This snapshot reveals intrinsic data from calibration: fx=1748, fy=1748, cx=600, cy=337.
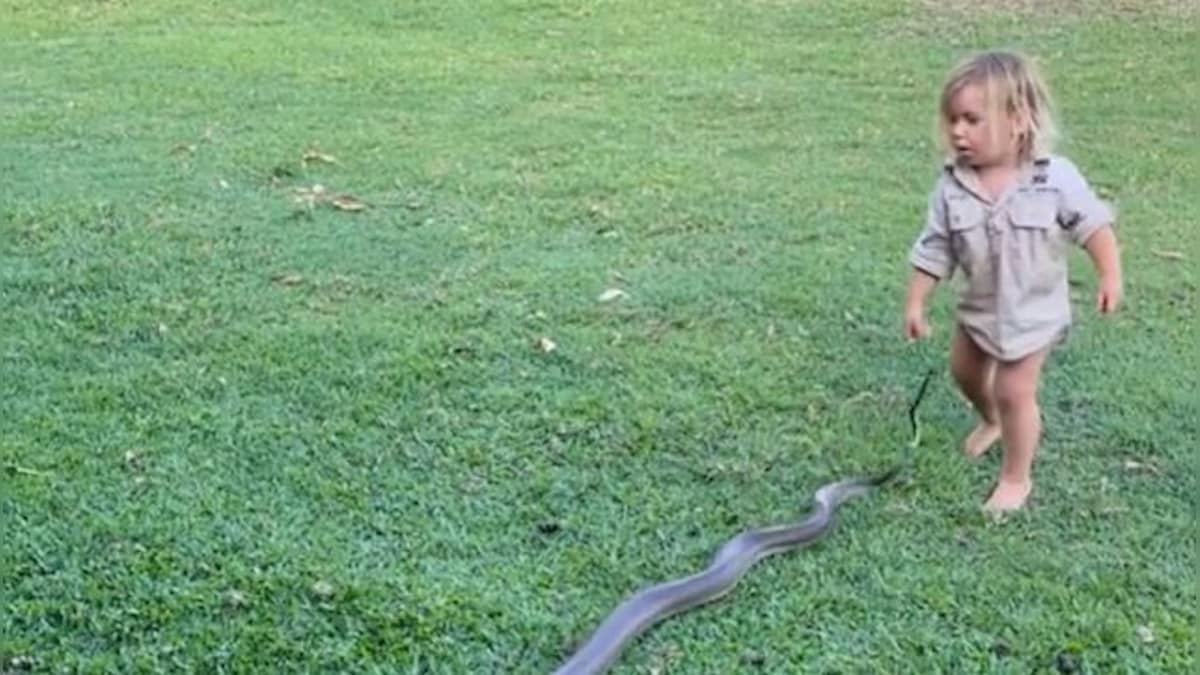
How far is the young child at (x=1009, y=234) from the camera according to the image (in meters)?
3.25

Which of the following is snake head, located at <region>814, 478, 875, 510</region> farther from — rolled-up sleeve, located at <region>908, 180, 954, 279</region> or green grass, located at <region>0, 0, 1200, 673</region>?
rolled-up sleeve, located at <region>908, 180, 954, 279</region>

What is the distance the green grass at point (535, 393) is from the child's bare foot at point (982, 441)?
3.1 inches

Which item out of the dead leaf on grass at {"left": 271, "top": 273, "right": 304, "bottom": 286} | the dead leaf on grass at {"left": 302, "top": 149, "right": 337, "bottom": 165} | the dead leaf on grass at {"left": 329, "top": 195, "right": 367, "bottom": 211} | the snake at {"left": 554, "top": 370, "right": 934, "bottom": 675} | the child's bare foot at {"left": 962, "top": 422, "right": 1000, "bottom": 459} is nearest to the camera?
the snake at {"left": 554, "top": 370, "right": 934, "bottom": 675}

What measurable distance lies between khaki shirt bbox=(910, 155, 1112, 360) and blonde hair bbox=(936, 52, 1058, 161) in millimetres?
43

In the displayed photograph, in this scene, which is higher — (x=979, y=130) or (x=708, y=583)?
(x=979, y=130)

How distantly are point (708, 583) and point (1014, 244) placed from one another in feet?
2.91

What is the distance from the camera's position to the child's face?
325 cm

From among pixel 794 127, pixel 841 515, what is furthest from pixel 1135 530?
pixel 794 127

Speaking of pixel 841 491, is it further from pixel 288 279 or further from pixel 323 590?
pixel 288 279

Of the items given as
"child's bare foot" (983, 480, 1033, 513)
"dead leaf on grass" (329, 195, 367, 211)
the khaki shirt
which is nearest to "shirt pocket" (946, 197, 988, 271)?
the khaki shirt

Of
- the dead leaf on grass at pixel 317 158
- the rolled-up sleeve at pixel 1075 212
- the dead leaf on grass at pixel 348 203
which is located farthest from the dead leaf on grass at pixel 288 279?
the rolled-up sleeve at pixel 1075 212

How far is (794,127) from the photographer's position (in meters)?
6.95

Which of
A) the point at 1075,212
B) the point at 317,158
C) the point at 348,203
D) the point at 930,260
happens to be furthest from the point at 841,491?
the point at 317,158

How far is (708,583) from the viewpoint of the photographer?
9.64 feet
